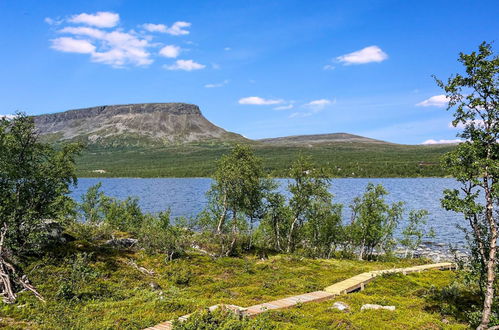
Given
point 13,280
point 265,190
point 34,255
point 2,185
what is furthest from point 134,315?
point 265,190

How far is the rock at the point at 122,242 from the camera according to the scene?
119 feet

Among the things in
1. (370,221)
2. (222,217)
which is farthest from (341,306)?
(370,221)

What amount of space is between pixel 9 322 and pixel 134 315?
6183 millimetres

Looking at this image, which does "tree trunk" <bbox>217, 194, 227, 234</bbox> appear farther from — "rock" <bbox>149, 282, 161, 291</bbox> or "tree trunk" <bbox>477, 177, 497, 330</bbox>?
"tree trunk" <bbox>477, 177, 497, 330</bbox>

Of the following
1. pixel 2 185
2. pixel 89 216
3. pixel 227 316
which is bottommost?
pixel 89 216

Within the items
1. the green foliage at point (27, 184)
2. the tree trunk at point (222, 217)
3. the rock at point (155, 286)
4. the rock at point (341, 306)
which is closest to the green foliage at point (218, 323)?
the rock at point (341, 306)

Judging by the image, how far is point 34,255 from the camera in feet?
90.3

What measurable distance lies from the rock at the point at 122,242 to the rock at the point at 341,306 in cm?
2283

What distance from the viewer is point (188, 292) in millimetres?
26984

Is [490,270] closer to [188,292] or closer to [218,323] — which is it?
[218,323]

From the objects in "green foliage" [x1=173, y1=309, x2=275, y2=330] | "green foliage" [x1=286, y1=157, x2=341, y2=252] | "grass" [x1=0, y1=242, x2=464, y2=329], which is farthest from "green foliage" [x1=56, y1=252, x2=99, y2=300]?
"green foliage" [x1=286, y1=157, x2=341, y2=252]

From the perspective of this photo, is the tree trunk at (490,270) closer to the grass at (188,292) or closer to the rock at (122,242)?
the grass at (188,292)

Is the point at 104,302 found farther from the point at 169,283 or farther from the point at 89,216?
the point at 89,216

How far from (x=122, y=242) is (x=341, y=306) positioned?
2429cm
